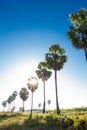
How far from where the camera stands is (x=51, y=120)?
37281 mm

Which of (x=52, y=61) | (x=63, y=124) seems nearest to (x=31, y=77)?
(x=52, y=61)

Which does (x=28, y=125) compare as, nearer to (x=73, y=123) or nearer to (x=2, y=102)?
(x=73, y=123)

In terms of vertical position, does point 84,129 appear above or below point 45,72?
below

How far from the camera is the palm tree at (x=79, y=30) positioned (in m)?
38.3

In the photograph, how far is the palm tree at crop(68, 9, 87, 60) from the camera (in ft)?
126

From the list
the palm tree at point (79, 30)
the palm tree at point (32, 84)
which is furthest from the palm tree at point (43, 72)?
the palm tree at point (79, 30)

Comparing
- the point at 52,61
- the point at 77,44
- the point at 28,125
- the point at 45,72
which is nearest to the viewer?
the point at 28,125

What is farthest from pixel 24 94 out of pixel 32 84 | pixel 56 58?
pixel 56 58

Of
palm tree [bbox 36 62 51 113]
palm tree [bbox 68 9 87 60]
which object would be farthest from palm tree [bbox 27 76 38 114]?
palm tree [bbox 68 9 87 60]

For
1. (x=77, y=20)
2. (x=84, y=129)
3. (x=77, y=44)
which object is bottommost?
(x=84, y=129)

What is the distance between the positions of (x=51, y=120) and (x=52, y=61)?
73.2ft

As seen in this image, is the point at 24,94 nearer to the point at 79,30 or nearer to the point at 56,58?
the point at 56,58

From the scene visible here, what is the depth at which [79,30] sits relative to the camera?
38.8 meters

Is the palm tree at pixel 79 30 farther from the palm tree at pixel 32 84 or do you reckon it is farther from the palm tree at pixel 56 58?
the palm tree at pixel 32 84
